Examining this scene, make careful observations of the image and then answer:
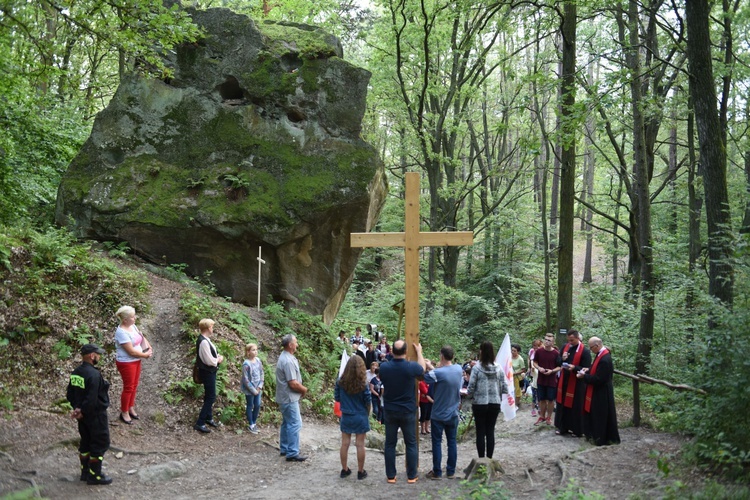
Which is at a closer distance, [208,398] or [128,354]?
[128,354]

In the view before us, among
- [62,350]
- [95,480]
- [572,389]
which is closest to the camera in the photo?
[95,480]

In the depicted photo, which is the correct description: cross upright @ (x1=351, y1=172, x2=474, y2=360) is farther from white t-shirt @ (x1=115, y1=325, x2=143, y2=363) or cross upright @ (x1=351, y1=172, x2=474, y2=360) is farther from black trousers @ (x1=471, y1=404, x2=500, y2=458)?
white t-shirt @ (x1=115, y1=325, x2=143, y2=363)

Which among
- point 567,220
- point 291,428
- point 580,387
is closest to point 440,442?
point 291,428

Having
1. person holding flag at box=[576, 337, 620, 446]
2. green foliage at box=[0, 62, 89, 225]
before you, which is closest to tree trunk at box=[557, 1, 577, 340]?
person holding flag at box=[576, 337, 620, 446]

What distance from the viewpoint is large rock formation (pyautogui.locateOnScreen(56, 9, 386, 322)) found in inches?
522

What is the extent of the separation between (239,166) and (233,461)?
7537 millimetres

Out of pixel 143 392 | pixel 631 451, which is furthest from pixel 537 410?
pixel 143 392

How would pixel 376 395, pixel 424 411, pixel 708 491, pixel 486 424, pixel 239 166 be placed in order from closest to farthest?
pixel 708 491
pixel 486 424
pixel 376 395
pixel 424 411
pixel 239 166

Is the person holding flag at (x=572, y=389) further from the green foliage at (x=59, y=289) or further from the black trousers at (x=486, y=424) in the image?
the green foliage at (x=59, y=289)

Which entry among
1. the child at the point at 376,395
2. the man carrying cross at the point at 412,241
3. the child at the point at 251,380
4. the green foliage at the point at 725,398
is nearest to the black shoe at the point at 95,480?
the child at the point at 251,380

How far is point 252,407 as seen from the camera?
955 centimetres

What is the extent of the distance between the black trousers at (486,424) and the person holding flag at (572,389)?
2.33 meters

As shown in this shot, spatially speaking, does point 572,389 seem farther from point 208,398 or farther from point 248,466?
point 208,398

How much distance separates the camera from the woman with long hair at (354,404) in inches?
283
